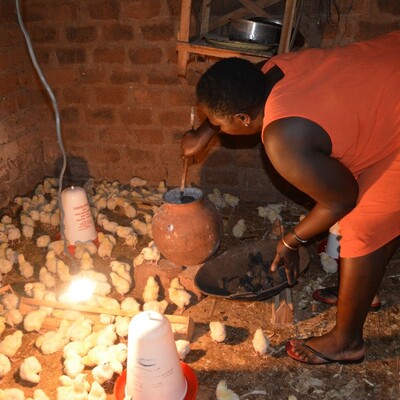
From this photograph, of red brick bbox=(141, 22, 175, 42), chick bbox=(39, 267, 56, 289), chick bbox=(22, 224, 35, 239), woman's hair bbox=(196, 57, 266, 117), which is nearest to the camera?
woman's hair bbox=(196, 57, 266, 117)

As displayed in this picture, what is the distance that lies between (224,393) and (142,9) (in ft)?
9.71

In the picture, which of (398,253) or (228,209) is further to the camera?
(228,209)

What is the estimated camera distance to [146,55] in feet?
12.4

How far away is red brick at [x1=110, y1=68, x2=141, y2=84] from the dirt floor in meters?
1.99

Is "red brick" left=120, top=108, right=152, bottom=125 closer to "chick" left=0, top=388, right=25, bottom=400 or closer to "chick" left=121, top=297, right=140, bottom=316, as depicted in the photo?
"chick" left=121, top=297, right=140, bottom=316

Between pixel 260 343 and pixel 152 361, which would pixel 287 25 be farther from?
pixel 152 361

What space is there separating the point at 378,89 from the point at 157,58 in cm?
241

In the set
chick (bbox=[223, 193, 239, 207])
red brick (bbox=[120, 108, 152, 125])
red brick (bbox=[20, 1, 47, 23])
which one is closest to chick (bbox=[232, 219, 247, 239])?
chick (bbox=[223, 193, 239, 207])

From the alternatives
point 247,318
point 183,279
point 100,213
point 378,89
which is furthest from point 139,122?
point 378,89

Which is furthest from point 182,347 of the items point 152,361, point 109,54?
point 109,54

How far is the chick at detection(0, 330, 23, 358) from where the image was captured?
2.32 meters

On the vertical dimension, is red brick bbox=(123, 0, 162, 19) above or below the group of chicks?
above

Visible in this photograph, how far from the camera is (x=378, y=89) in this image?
68.8 inches

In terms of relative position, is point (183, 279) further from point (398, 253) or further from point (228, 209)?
point (398, 253)
